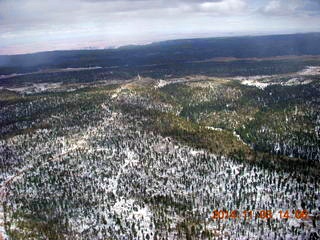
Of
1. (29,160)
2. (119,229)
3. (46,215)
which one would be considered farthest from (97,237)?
(29,160)

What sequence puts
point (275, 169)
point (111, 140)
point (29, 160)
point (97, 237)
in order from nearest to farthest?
point (97, 237) < point (275, 169) < point (29, 160) < point (111, 140)

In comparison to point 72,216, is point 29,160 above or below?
above

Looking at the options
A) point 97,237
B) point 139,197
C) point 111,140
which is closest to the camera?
point 97,237

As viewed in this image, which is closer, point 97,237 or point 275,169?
point 97,237

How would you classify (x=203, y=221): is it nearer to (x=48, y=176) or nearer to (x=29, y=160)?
(x=48, y=176)

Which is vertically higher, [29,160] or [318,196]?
[29,160]

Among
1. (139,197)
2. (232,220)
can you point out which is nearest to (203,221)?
(232,220)

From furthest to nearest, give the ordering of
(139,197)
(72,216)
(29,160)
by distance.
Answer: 1. (29,160)
2. (139,197)
3. (72,216)

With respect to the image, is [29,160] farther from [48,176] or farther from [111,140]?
[111,140]

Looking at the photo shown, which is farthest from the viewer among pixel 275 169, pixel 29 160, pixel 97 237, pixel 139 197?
pixel 29 160
